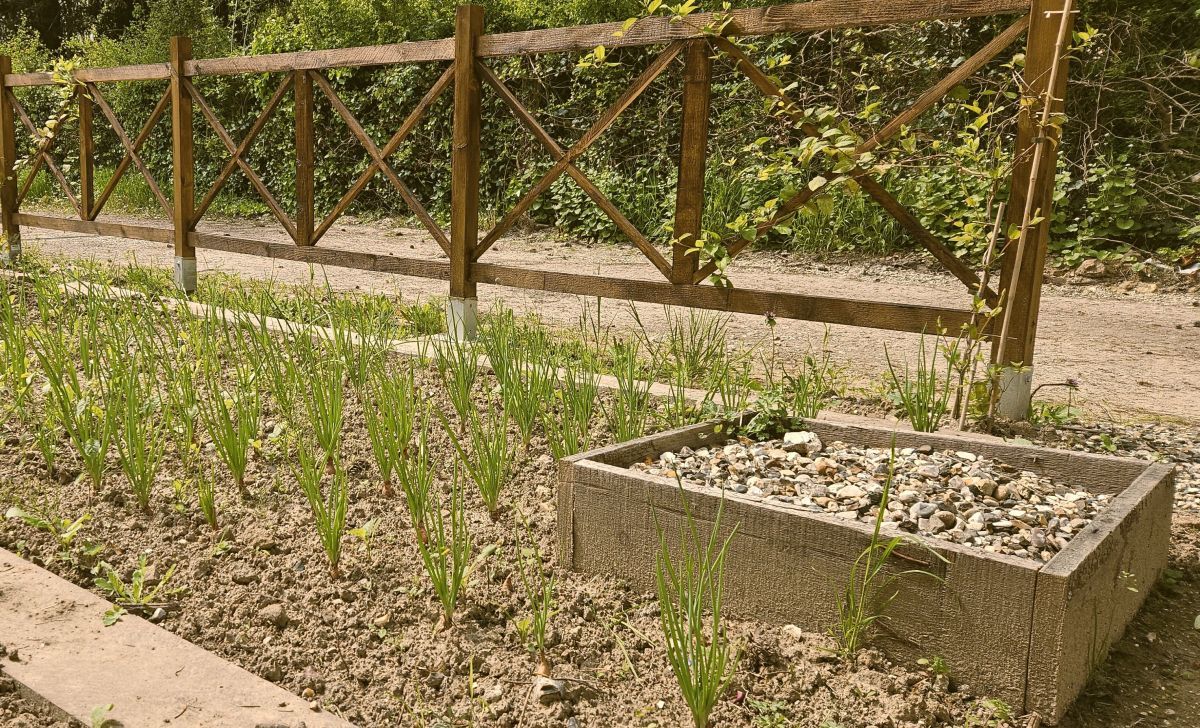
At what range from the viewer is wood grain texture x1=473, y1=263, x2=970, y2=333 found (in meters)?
3.38

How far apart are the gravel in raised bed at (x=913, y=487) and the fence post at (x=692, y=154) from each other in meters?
1.24

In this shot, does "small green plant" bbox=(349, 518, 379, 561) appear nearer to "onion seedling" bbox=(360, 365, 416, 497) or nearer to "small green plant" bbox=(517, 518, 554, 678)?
"onion seedling" bbox=(360, 365, 416, 497)

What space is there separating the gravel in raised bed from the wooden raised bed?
0.36ft

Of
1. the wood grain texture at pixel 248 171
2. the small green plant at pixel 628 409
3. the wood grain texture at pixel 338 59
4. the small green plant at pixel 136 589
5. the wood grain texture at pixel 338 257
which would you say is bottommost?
the small green plant at pixel 136 589

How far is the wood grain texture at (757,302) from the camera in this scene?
338cm

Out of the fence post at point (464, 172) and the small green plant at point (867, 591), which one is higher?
the fence post at point (464, 172)

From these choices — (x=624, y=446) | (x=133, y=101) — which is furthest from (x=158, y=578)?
(x=133, y=101)

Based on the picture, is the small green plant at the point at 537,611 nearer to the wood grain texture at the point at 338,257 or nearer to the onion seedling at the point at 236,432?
the onion seedling at the point at 236,432

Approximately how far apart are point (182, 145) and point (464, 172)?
8.30 ft

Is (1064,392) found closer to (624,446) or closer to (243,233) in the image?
(624,446)

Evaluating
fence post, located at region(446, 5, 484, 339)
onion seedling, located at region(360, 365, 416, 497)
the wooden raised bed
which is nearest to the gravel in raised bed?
the wooden raised bed

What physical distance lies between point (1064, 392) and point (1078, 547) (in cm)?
268

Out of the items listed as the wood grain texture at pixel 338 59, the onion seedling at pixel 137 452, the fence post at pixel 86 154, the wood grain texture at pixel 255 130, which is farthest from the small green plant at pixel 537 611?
the fence post at pixel 86 154

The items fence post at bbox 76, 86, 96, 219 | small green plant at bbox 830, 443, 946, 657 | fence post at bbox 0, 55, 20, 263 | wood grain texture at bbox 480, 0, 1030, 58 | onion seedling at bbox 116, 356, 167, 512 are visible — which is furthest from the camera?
fence post at bbox 0, 55, 20, 263
